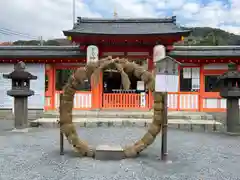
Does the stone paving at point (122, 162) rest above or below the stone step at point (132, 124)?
below

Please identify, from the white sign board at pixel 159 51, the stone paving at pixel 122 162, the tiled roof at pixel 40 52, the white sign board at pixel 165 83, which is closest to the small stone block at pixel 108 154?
the stone paving at pixel 122 162

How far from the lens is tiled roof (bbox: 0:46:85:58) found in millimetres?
13547

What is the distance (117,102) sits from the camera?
13.5m

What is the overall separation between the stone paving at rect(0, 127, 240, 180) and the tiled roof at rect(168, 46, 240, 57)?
207 inches

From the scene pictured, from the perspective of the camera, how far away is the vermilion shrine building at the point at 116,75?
1331 centimetres

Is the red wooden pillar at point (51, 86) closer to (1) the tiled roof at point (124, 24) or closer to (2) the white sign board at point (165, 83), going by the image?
(1) the tiled roof at point (124, 24)

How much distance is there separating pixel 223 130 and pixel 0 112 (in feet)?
34.8

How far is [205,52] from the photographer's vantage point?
13648 millimetres

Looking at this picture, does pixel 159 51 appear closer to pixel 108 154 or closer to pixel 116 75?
pixel 116 75

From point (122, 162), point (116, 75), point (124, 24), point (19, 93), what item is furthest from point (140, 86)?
point (122, 162)

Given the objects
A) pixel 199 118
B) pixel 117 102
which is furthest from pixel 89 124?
pixel 199 118

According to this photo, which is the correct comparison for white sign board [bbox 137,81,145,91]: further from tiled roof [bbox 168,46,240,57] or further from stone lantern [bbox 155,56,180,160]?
stone lantern [bbox 155,56,180,160]

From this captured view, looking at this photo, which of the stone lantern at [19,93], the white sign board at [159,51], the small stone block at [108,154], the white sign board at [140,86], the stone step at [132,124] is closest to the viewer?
the small stone block at [108,154]

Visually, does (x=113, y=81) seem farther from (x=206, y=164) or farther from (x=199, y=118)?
(x=206, y=164)
